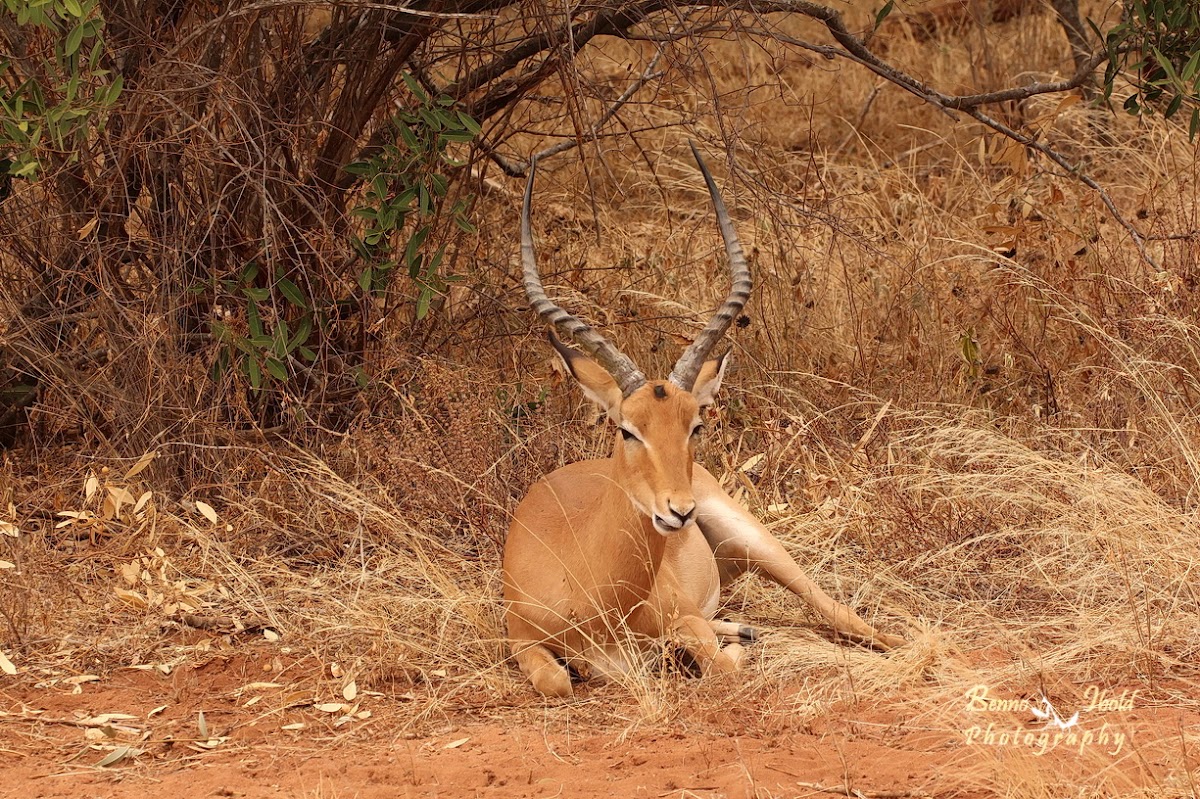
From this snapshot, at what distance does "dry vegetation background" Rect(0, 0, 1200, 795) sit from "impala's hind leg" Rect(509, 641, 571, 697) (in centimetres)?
12

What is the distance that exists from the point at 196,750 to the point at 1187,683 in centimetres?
293

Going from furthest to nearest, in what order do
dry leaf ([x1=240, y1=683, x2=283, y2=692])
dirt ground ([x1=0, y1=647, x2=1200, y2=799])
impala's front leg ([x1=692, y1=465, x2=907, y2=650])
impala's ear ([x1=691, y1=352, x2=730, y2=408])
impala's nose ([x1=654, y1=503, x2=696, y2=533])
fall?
1. impala's front leg ([x1=692, y1=465, x2=907, y2=650])
2. impala's ear ([x1=691, y1=352, x2=730, y2=408])
3. dry leaf ([x1=240, y1=683, x2=283, y2=692])
4. impala's nose ([x1=654, y1=503, x2=696, y2=533])
5. dirt ground ([x1=0, y1=647, x2=1200, y2=799])

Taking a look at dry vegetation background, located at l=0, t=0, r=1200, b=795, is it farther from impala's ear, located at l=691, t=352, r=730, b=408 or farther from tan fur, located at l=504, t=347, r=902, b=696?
impala's ear, located at l=691, t=352, r=730, b=408

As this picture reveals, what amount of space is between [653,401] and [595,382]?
0.95 feet

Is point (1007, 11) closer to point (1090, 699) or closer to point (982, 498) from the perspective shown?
point (982, 498)

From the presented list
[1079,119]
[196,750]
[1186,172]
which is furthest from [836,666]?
[1079,119]

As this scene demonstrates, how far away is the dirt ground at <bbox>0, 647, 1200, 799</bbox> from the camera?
3.79 metres

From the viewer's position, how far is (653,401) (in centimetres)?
480

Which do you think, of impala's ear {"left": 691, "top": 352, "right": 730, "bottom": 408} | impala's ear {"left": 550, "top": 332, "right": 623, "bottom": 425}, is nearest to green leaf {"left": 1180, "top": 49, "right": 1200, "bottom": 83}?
impala's ear {"left": 691, "top": 352, "right": 730, "bottom": 408}

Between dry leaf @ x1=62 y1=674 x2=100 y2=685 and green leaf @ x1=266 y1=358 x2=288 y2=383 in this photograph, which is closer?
dry leaf @ x1=62 y1=674 x2=100 y2=685

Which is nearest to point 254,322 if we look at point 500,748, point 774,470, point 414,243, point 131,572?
point 414,243

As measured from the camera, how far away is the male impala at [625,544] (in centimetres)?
476

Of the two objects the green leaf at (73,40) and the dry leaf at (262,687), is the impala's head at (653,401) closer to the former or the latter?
the dry leaf at (262,687)

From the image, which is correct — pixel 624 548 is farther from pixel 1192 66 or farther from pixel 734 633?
pixel 1192 66
